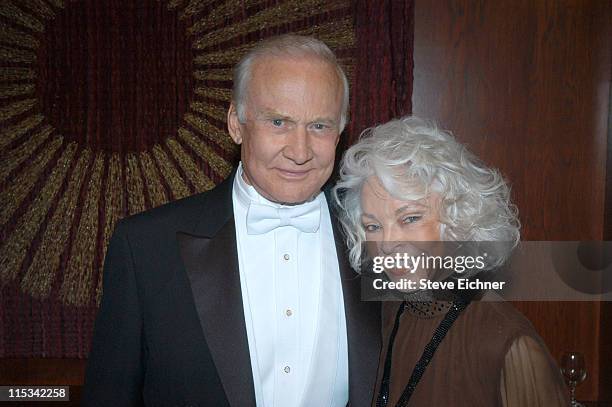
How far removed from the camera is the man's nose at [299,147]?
1.30 metres

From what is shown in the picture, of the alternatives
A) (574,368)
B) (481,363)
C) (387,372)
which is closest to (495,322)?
(481,363)

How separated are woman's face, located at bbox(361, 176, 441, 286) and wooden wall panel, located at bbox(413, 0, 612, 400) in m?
1.28

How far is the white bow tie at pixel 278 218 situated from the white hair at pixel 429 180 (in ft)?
0.33

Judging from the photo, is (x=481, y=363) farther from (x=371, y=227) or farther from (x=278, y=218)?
(x=278, y=218)

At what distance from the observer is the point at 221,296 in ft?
4.33

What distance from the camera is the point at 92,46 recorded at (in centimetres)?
244

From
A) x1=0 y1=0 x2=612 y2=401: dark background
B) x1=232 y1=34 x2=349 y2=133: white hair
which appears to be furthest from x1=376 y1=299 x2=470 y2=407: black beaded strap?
x1=0 y1=0 x2=612 y2=401: dark background

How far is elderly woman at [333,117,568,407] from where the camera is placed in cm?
111

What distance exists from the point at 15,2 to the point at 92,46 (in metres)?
0.36

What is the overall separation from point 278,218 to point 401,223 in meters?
0.33

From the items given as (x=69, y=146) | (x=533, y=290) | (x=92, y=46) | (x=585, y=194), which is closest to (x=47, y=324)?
(x=69, y=146)

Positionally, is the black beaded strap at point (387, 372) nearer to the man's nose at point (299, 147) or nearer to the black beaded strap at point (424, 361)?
the black beaded strap at point (424, 361)

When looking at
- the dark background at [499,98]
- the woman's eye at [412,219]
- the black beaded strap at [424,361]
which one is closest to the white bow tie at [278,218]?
the woman's eye at [412,219]

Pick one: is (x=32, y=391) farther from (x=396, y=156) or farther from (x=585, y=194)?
(x=585, y=194)
